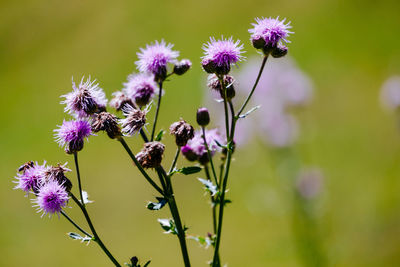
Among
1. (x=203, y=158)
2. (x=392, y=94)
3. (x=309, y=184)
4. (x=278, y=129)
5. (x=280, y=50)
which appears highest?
(x=392, y=94)

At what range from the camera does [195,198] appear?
137 inches

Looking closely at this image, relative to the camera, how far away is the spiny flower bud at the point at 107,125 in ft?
3.03

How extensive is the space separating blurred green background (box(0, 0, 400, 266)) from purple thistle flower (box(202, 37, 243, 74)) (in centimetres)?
157

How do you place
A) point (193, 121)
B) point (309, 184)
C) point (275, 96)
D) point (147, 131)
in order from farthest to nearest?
point (193, 121) < point (275, 96) < point (309, 184) < point (147, 131)

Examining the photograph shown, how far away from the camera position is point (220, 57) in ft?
3.19

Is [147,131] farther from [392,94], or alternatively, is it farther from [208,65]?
[392,94]

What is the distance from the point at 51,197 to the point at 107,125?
20 cm

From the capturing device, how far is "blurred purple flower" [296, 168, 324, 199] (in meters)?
2.28

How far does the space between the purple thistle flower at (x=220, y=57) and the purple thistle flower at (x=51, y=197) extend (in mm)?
430

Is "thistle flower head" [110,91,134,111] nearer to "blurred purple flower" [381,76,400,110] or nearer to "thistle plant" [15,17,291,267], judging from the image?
"thistle plant" [15,17,291,267]

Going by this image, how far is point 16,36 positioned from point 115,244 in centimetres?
228

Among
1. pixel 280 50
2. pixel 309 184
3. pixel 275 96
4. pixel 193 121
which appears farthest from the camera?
pixel 193 121

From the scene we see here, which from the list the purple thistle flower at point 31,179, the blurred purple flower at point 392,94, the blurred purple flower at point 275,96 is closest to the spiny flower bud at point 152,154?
the purple thistle flower at point 31,179

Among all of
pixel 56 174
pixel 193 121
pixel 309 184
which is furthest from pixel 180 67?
pixel 193 121
